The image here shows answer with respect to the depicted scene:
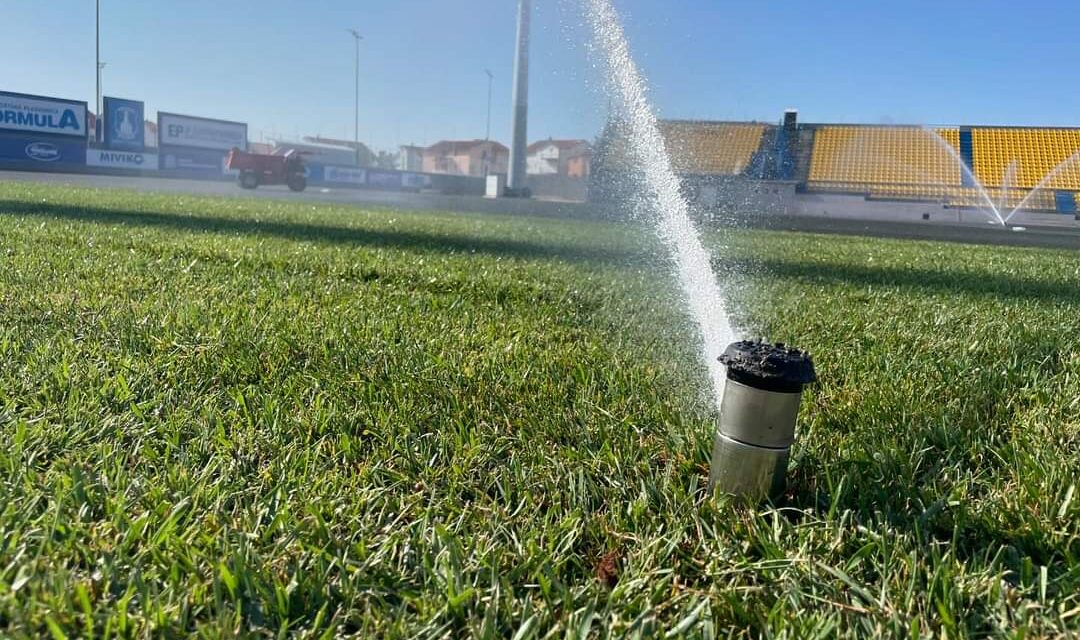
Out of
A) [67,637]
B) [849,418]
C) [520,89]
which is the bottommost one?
[67,637]

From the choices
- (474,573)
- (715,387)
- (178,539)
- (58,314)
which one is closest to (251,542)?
(178,539)

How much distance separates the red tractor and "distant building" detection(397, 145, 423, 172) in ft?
142

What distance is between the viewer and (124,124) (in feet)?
102

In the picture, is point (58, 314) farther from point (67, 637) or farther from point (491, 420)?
point (67, 637)

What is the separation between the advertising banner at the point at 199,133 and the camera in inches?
1312

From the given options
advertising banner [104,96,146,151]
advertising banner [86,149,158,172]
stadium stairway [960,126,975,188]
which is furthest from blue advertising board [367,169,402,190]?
stadium stairway [960,126,975,188]

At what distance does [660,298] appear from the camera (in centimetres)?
379

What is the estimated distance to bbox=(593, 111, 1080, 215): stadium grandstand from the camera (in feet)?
82.6

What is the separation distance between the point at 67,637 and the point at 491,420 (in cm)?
103

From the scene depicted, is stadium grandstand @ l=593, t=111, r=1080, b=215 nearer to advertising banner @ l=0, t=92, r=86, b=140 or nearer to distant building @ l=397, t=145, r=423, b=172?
advertising banner @ l=0, t=92, r=86, b=140

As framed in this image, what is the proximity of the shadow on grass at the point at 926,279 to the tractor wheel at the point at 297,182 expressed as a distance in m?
25.7

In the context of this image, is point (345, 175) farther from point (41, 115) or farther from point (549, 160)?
point (41, 115)

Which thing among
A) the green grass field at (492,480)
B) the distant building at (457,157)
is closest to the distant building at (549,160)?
the green grass field at (492,480)

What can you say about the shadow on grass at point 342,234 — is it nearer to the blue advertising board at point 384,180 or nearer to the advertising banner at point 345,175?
the advertising banner at point 345,175
